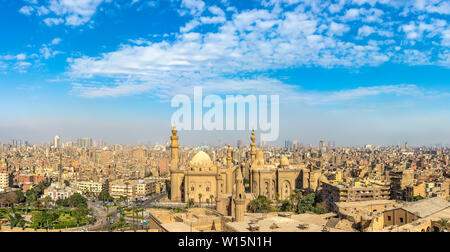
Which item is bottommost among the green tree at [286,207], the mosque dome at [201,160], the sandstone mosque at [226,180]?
the green tree at [286,207]

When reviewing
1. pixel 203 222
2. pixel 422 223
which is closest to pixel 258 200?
pixel 203 222

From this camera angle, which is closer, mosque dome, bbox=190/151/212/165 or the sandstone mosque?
the sandstone mosque

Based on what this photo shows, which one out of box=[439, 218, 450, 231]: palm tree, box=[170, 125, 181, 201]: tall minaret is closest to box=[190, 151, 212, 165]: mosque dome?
box=[170, 125, 181, 201]: tall minaret

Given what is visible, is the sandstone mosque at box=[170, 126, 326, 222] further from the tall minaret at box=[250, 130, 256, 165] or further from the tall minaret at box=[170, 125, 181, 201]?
the tall minaret at box=[250, 130, 256, 165]

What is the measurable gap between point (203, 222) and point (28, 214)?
1538 centimetres

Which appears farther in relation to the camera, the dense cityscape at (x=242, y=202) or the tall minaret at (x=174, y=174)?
the tall minaret at (x=174, y=174)

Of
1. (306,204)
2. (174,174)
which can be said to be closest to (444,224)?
(306,204)

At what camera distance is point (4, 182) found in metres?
32.4

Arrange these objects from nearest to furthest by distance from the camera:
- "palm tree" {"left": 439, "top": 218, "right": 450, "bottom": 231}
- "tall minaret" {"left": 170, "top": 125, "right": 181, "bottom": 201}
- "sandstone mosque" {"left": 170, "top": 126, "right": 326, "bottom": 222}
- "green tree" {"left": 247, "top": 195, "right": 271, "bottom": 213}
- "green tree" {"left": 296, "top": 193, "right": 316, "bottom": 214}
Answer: "palm tree" {"left": 439, "top": 218, "right": 450, "bottom": 231} < "green tree" {"left": 296, "top": 193, "right": 316, "bottom": 214} < "green tree" {"left": 247, "top": 195, "right": 271, "bottom": 213} < "sandstone mosque" {"left": 170, "top": 126, "right": 326, "bottom": 222} < "tall minaret" {"left": 170, "top": 125, "right": 181, "bottom": 201}

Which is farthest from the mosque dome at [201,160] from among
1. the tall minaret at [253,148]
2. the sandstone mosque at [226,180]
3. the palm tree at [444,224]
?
the palm tree at [444,224]

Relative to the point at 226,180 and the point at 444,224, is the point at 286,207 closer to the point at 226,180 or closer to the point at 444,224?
the point at 226,180

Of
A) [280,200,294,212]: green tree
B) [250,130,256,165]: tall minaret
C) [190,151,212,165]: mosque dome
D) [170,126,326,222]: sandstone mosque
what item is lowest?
[280,200,294,212]: green tree

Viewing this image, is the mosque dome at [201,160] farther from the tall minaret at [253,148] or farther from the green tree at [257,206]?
the green tree at [257,206]
